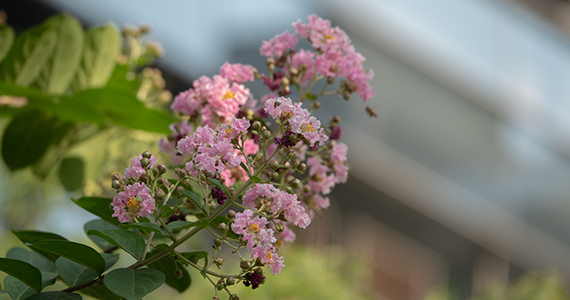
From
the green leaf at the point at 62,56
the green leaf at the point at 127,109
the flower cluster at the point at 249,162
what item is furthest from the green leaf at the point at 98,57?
the flower cluster at the point at 249,162

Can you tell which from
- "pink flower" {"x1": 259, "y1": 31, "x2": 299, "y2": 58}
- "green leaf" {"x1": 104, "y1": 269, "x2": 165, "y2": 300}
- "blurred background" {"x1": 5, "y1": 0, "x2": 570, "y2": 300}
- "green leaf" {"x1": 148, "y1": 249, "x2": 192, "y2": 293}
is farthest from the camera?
"blurred background" {"x1": 5, "y1": 0, "x2": 570, "y2": 300}

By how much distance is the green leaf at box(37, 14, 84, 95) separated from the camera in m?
0.77

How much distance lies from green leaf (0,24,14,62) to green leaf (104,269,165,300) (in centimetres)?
52

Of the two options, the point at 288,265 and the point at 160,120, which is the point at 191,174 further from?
the point at 288,265

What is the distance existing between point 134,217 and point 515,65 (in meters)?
3.62

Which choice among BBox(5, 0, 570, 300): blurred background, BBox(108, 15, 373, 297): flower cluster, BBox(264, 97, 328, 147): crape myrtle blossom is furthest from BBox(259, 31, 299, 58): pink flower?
BBox(5, 0, 570, 300): blurred background

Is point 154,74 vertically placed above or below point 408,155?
below

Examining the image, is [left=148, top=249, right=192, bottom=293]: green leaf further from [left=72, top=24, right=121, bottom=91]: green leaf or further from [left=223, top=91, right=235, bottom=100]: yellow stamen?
[left=72, top=24, right=121, bottom=91]: green leaf

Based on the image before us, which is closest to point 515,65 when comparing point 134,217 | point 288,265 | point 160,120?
point 288,265

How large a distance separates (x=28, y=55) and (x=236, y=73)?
43cm

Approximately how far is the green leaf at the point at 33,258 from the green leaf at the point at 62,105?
0.24 metres

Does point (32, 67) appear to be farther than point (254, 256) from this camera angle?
Yes

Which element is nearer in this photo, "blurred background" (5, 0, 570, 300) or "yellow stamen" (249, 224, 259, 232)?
"yellow stamen" (249, 224, 259, 232)

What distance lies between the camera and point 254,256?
0.40 metres
